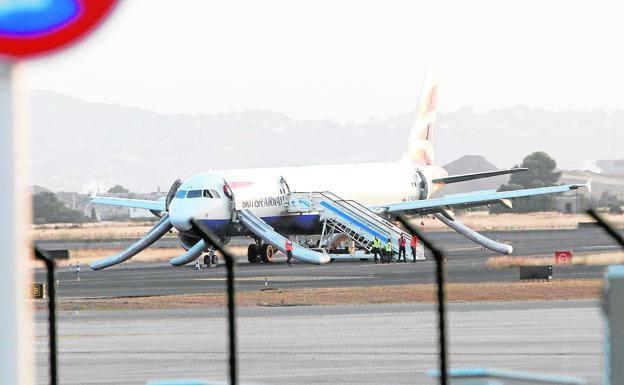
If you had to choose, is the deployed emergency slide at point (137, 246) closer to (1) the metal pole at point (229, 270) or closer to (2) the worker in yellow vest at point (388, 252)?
(2) the worker in yellow vest at point (388, 252)

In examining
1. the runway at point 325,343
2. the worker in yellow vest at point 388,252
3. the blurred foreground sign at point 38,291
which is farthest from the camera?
the worker in yellow vest at point 388,252

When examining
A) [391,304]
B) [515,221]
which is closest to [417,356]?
[391,304]

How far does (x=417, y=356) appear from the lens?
1844 centimetres

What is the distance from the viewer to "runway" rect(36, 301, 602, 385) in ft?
55.7

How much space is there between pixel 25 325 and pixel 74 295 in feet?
111

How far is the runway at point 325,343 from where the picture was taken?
17.0 meters

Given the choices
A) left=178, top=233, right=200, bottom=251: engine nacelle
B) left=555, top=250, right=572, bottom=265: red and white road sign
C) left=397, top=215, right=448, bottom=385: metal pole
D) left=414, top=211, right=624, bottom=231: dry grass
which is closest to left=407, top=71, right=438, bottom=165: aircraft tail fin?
left=178, top=233, right=200, bottom=251: engine nacelle

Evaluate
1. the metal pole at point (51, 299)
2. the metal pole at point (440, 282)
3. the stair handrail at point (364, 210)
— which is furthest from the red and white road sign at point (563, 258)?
the metal pole at point (51, 299)

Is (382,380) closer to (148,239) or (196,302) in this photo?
(196,302)

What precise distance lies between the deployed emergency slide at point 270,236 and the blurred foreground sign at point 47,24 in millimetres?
47069

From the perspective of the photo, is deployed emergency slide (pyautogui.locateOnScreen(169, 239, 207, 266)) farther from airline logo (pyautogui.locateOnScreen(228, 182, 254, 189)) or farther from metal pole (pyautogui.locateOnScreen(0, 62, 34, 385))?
metal pole (pyautogui.locateOnScreen(0, 62, 34, 385))

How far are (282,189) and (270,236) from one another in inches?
147

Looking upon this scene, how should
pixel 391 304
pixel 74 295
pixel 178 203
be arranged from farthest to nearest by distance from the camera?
pixel 178 203
pixel 74 295
pixel 391 304

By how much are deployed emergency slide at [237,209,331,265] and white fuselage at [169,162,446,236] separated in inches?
18.6
